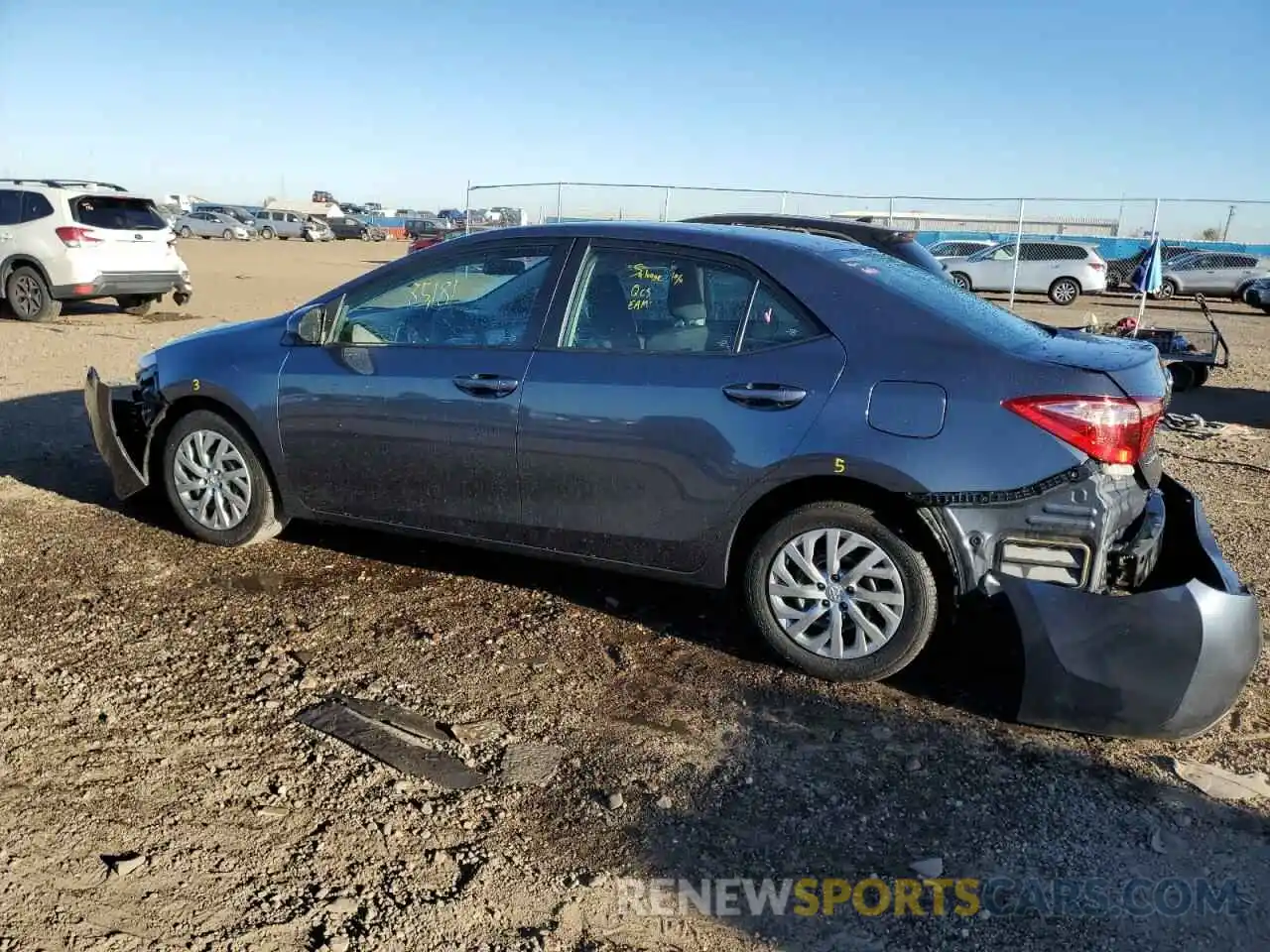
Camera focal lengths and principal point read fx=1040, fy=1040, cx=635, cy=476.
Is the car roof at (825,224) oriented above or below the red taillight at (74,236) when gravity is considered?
above

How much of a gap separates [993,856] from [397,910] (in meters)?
1.63

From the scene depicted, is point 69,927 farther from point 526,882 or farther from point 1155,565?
point 1155,565

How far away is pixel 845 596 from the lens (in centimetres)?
384

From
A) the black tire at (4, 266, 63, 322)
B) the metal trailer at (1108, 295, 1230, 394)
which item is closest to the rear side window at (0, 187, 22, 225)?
the black tire at (4, 266, 63, 322)

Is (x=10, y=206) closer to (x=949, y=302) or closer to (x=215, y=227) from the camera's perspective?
(x=949, y=302)

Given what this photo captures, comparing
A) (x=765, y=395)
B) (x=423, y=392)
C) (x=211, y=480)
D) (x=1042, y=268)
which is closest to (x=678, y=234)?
(x=765, y=395)

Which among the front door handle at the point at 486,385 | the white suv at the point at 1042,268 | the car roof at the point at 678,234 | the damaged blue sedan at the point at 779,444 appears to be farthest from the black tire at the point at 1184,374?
the white suv at the point at 1042,268

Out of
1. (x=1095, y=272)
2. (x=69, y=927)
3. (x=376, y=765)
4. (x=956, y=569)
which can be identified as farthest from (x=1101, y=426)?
(x=1095, y=272)

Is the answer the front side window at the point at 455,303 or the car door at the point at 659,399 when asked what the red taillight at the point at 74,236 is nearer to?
the front side window at the point at 455,303

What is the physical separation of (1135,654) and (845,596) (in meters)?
0.97

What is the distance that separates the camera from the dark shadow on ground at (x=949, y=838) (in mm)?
2635

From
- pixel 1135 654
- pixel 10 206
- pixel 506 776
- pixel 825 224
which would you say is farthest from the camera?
pixel 10 206

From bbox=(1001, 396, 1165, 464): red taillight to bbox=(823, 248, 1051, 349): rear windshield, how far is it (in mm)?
296

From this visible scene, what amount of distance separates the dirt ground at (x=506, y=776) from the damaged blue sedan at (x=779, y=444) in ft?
1.09
